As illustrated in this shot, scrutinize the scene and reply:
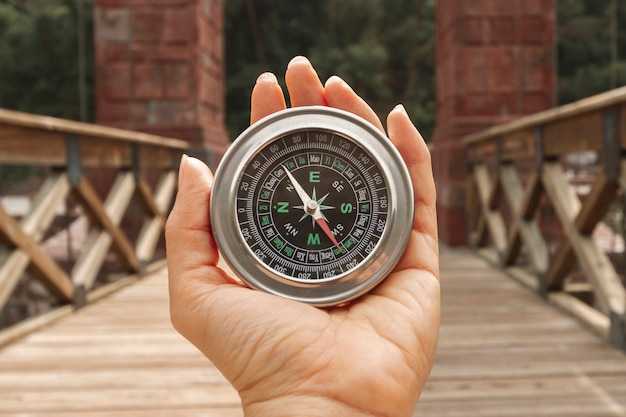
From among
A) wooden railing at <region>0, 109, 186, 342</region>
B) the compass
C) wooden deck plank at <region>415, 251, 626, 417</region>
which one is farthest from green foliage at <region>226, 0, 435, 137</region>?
the compass

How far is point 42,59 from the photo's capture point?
50.5 feet

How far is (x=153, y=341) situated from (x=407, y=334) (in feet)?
6.44

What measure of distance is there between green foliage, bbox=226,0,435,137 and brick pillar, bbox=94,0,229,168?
422 inches

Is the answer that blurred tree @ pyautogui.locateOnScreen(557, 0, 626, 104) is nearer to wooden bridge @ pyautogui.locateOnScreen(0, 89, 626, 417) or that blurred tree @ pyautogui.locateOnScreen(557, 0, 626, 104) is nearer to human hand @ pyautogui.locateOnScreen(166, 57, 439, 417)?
wooden bridge @ pyautogui.locateOnScreen(0, 89, 626, 417)

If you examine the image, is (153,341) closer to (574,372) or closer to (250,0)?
(574,372)

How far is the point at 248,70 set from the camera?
16.6 m

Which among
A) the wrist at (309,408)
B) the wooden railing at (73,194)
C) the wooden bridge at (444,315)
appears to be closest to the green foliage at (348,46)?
the wooden railing at (73,194)

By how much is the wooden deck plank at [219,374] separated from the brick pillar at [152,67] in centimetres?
264

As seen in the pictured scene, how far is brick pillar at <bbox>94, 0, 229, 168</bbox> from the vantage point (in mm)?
5590

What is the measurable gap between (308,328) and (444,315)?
231 cm

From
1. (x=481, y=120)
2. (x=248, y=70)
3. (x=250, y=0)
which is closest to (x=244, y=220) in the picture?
(x=481, y=120)

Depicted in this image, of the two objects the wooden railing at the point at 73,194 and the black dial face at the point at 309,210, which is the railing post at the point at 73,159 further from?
the black dial face at the point at 309,210

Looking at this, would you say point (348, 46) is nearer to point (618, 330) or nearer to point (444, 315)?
point (444, 315)

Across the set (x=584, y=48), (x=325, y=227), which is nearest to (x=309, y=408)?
(x=325, y=227)
